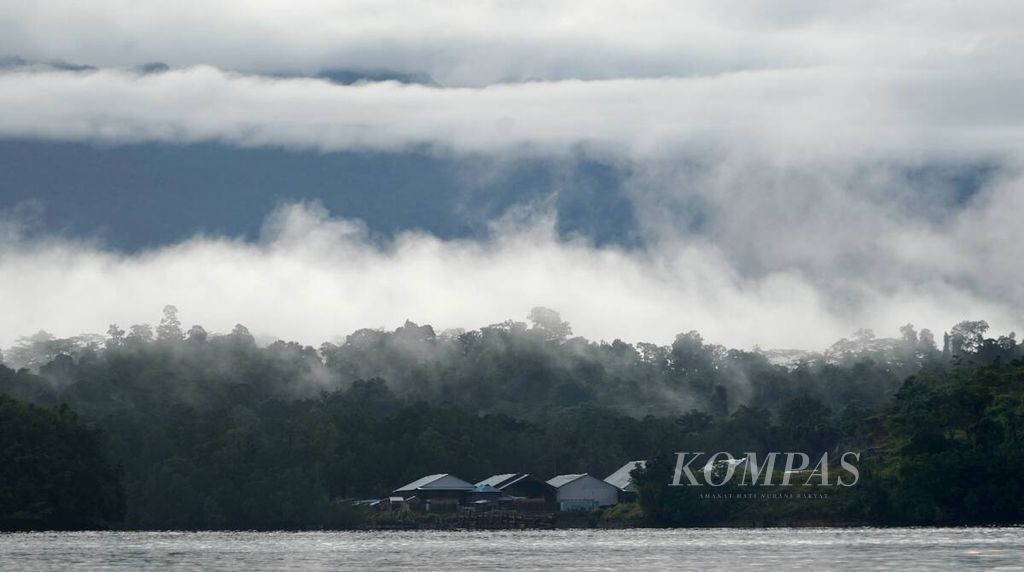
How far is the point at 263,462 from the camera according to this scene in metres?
159

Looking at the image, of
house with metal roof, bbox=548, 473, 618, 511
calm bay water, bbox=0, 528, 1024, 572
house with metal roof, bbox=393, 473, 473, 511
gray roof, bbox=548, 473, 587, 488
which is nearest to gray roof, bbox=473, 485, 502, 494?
house with metal roof, bbox=393, 473, 473, 511

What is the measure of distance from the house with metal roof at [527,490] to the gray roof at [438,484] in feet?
8.83

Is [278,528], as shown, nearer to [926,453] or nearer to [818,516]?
[818,516]

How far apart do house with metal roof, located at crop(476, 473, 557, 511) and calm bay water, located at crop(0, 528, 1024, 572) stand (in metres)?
40.3

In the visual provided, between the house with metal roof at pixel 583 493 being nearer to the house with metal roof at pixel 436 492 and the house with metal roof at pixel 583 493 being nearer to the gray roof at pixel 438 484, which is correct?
the gray roof at pixel 438 484

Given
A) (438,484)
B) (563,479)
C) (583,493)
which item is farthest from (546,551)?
(563,479)

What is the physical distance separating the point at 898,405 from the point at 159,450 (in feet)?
223

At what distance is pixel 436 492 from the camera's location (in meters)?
167

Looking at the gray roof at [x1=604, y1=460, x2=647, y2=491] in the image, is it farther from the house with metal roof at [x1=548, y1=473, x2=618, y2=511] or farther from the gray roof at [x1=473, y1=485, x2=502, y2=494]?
the gray roof at [x1=473, y1=485, x2=502, y2=494]

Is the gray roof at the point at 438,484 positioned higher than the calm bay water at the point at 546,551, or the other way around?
the gray roof at the point at 438,484

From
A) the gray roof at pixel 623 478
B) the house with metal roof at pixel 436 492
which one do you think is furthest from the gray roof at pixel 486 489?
the gray roof at pixel 623 478

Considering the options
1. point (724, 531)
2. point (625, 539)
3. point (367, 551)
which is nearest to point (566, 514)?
point (724, 531)

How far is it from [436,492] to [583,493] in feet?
48.4

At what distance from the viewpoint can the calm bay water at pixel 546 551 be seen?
81125mm
